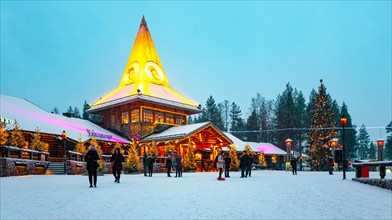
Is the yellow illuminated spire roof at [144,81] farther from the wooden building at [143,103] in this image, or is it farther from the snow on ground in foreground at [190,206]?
the snow on ground in foreground at [190,206]

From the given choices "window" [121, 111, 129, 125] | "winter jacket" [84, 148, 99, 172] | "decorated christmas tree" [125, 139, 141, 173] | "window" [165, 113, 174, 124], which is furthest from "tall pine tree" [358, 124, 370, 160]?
"winter jacket" [84, 148, 99, 172]

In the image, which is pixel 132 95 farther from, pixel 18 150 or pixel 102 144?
pixel 18 150

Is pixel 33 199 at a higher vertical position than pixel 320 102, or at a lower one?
lower

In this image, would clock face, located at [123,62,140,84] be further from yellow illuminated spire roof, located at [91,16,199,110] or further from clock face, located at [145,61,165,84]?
clock face, located at [145,61,165,84]

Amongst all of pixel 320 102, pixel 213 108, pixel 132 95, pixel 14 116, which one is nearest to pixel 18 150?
pixel 14 116

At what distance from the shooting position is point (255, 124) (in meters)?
69.8

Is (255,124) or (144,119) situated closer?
(144,119)

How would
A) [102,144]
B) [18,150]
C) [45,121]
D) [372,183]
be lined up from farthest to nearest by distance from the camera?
[102,144] → [45,121] → [18,150] → [372,183]

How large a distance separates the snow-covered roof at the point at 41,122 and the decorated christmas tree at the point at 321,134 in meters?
22.0

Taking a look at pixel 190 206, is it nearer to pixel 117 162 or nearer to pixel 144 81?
pixel 117 162

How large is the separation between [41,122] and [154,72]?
644 inches

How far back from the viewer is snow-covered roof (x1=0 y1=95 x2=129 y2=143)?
1117 inches

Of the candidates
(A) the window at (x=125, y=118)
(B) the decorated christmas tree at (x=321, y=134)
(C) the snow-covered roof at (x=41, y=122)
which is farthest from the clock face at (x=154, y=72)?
(B) the decorated christmas tree at (x=321, y=134)

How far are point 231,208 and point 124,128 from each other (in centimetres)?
3238
